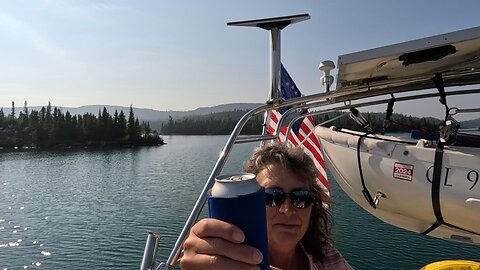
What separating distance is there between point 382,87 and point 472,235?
1.43m

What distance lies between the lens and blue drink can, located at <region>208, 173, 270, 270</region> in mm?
968

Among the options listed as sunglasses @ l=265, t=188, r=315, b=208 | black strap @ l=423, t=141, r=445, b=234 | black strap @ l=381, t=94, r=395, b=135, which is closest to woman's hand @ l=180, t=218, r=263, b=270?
sunglasses @ l=265, t=188, r=315, b=208

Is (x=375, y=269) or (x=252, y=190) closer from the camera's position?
(x=252, y=190)

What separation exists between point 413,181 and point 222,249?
244 cm

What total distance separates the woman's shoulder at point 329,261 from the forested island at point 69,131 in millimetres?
109143

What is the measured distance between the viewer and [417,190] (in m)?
2.93

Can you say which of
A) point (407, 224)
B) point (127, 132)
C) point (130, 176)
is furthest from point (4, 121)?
point (407, 224)

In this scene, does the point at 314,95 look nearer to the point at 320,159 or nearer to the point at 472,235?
the point at 472,235

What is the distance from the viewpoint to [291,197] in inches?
73.6

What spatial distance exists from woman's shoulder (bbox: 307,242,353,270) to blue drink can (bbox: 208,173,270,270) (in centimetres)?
121

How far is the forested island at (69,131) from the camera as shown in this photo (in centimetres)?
9900

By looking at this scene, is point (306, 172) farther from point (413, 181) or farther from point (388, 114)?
point (388, 114)

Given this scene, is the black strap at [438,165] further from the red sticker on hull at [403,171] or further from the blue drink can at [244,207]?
the blue drink can at [244,207]

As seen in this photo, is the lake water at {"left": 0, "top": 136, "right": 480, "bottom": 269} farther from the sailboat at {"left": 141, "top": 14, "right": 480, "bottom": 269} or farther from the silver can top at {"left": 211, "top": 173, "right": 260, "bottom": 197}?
the silver can top at {"left": 211, "top": 173, "right": 260, "bottom": 197}
